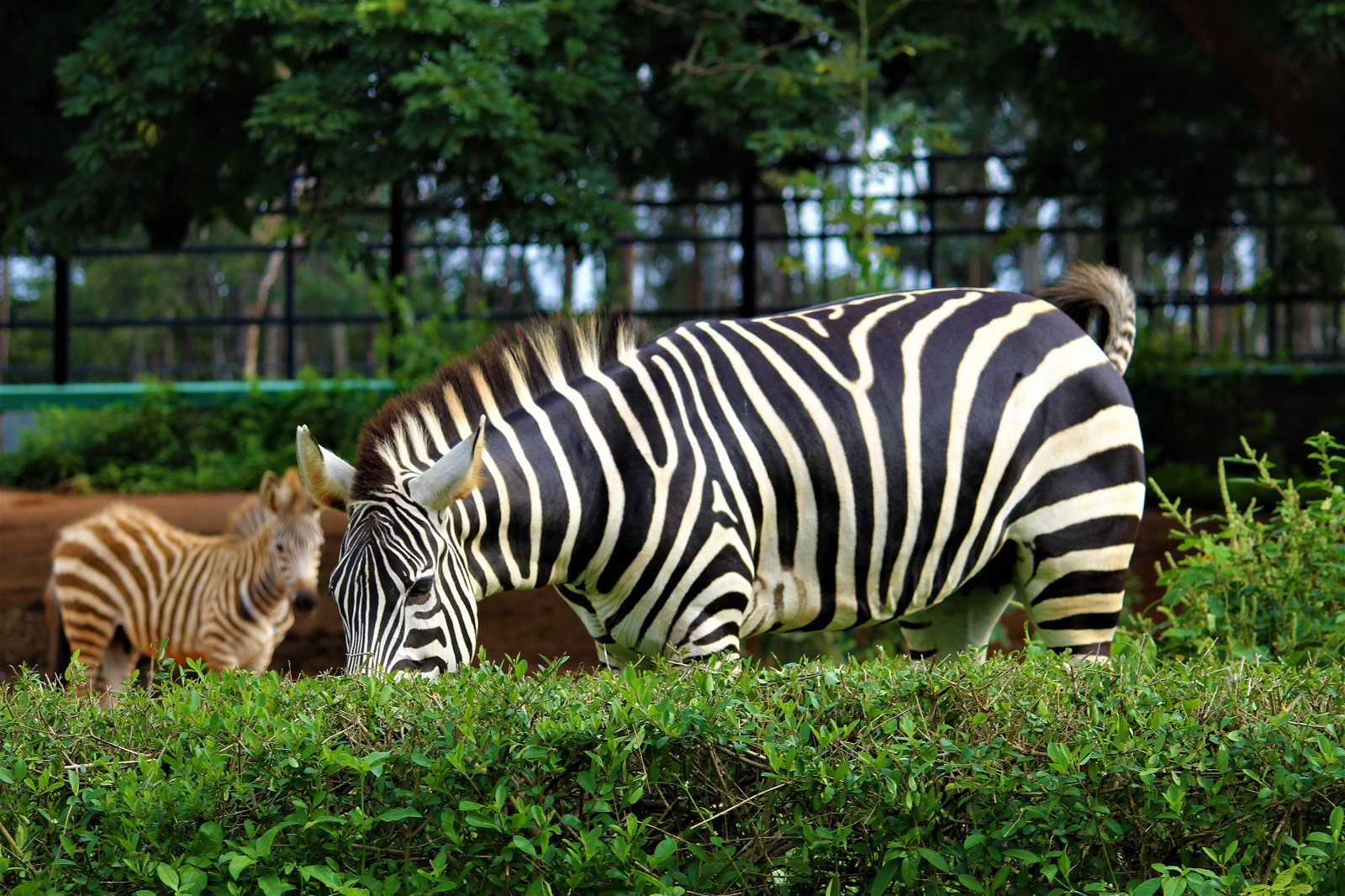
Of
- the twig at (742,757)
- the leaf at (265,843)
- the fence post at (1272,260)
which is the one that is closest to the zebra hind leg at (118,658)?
the leaf at (265,843)

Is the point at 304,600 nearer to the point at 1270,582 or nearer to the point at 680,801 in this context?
the point at 680,801

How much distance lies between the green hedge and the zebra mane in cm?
113

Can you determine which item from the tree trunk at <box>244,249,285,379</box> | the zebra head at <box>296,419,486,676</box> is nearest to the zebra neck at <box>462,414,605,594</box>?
the zebra head at <box>296,419,486,676</box>

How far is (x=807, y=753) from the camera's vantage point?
8.66 feet

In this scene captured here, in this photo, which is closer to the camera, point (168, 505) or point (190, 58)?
point (190, 58)

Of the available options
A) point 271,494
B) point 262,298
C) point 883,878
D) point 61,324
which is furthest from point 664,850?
point 262,298

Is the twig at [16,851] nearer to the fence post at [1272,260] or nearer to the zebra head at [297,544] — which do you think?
the zebra head at [297,544]

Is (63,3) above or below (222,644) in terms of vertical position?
above

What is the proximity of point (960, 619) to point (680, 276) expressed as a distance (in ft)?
126

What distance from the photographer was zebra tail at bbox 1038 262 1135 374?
191 inches

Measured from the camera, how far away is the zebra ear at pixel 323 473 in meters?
3.63

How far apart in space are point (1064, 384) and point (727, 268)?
126 ft

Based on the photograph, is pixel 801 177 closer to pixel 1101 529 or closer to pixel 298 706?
pixel 1101 529

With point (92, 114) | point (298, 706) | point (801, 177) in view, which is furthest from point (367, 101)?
point (298, 706)
